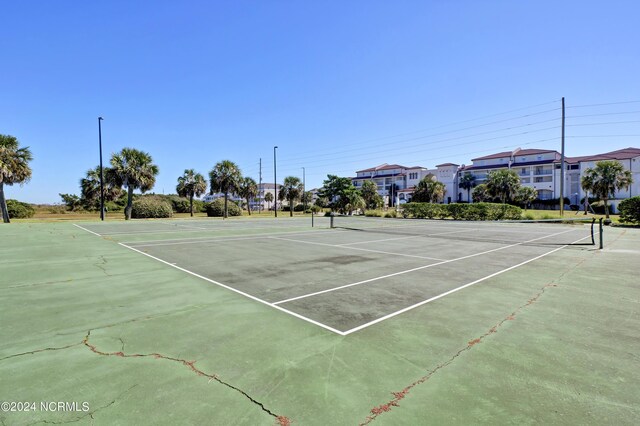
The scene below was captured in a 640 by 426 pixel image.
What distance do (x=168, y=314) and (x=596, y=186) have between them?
55555mm

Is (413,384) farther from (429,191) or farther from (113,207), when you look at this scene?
(113,207)

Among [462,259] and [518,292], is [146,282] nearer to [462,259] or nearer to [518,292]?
[518,292]

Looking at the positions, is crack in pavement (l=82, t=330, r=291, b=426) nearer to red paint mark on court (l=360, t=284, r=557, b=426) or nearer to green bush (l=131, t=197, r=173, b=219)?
red paint mark on court (l=360, t=284, r=557, b=426)

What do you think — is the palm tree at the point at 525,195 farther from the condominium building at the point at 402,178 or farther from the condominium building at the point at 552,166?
the condominium building at the point at 402,178

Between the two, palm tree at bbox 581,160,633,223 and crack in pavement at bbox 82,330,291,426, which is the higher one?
palm tree at bbox 581,160,633,223

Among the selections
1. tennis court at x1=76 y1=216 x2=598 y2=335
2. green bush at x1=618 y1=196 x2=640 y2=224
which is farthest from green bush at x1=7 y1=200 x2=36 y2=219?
green bush at x1=618 y1=196 x2=640 y2=224

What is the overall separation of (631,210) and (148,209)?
202ft

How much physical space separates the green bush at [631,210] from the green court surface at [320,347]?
1165 inches

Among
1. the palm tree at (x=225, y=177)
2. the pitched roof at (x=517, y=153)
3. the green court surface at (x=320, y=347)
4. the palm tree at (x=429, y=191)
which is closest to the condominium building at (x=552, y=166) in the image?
the pitched roof at (x=517, y=153)

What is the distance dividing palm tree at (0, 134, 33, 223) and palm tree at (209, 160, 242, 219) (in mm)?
24669

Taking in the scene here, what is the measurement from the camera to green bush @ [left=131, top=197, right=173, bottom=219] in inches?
2027

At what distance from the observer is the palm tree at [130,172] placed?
147 ft

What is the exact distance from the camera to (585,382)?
11.8 ft

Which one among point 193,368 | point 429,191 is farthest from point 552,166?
point 193,368
